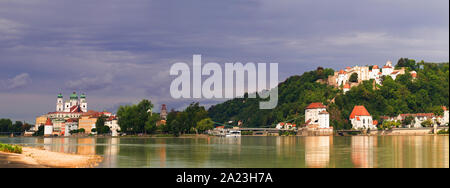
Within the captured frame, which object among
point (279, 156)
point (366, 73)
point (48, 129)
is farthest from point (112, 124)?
point (279, 156)

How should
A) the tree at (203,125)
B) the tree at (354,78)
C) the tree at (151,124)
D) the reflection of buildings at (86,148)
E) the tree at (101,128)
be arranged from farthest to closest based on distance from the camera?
the tree at (354,78) < the tree at (101,128) < the tree at (151,124) < the tree at (203,125) < the reflection of buildings at (86,148)

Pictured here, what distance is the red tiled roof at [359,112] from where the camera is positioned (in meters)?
→ 115

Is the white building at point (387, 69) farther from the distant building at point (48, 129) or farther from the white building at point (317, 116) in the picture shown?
the distant building at point (48, 129)

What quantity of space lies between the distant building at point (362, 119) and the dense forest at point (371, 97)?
2.12m

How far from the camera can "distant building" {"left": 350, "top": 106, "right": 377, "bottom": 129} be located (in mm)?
113438

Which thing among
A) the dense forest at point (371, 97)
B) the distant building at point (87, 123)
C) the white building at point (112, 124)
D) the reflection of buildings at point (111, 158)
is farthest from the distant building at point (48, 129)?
the reflection of buildings at point (111, 158)

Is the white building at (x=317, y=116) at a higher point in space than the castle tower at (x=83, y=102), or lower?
lower

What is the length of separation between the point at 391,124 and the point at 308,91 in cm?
3502

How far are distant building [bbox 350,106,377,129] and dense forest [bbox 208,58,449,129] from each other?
2.12 m
